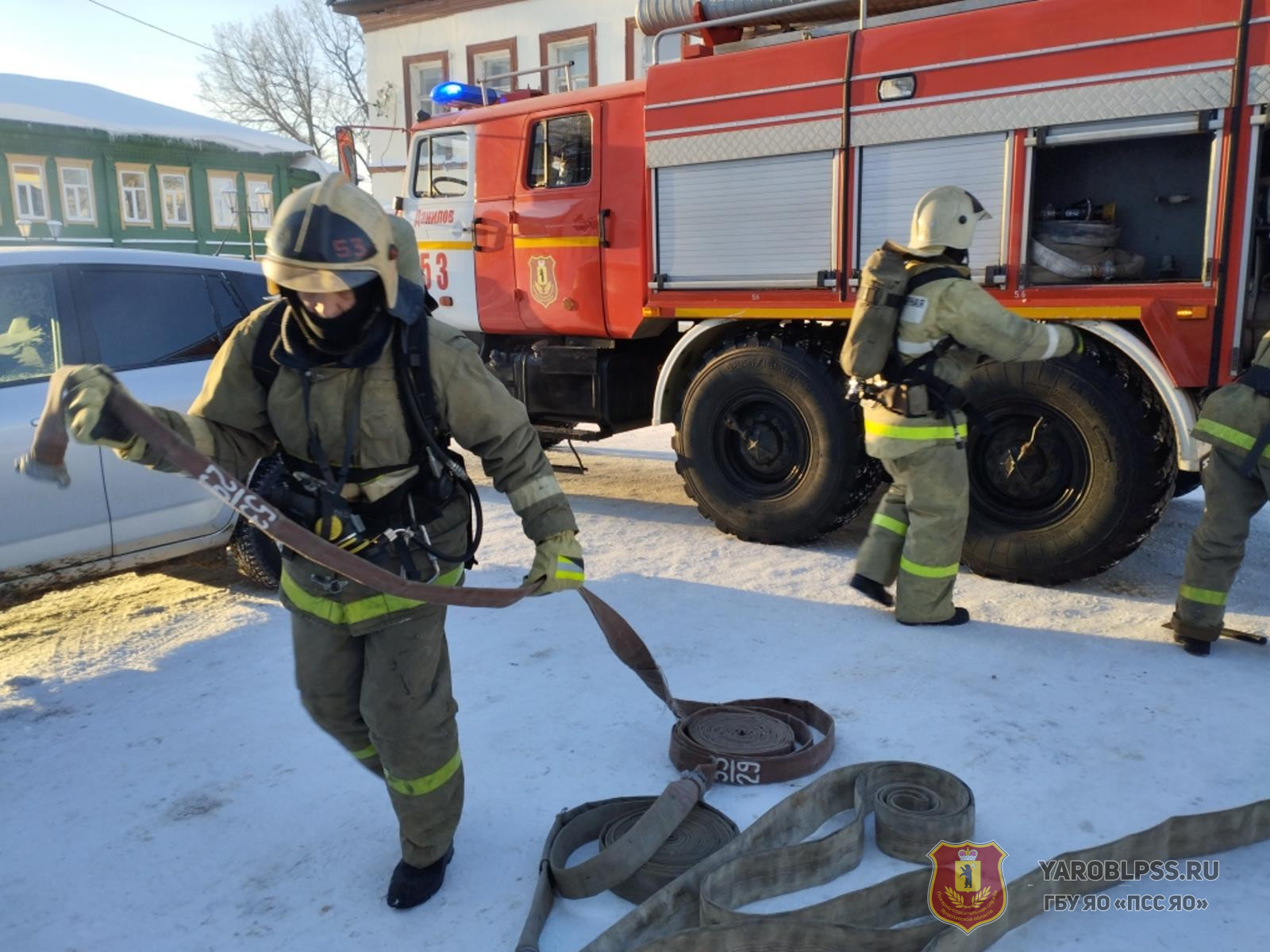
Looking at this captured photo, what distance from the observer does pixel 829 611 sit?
4.71 m

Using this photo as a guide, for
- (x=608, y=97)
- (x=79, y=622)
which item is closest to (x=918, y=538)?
(x=608, y=97)

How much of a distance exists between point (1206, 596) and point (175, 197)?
25.4 meters

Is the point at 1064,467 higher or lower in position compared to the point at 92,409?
lower

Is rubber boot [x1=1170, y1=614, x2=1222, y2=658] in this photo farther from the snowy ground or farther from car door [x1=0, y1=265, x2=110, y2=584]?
car door [x1=0, y1=265, x2=110, y2=584]

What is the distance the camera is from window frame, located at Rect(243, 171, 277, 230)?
83.2ft

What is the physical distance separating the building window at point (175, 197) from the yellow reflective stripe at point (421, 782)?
25.2m

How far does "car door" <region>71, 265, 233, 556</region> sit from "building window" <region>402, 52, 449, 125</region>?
16.8 metres

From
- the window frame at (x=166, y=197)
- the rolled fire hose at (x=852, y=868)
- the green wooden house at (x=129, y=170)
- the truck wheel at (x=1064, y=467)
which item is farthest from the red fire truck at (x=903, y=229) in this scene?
the window frame at (x=166, y=197)

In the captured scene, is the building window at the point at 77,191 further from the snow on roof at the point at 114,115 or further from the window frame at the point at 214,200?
the window frame at the point at 214,200

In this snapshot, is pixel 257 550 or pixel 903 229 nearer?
pixel 257 550

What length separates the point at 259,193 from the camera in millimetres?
Answer: 25859

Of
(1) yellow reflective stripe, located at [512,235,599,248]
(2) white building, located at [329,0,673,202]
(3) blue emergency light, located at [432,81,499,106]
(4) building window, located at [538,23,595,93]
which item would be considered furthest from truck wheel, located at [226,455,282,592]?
(4) building window, located at [538,23,595,93]

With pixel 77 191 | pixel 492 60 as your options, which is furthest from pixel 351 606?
pixel 77 191

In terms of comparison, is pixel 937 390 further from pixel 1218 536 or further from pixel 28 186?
pixel 28 186
